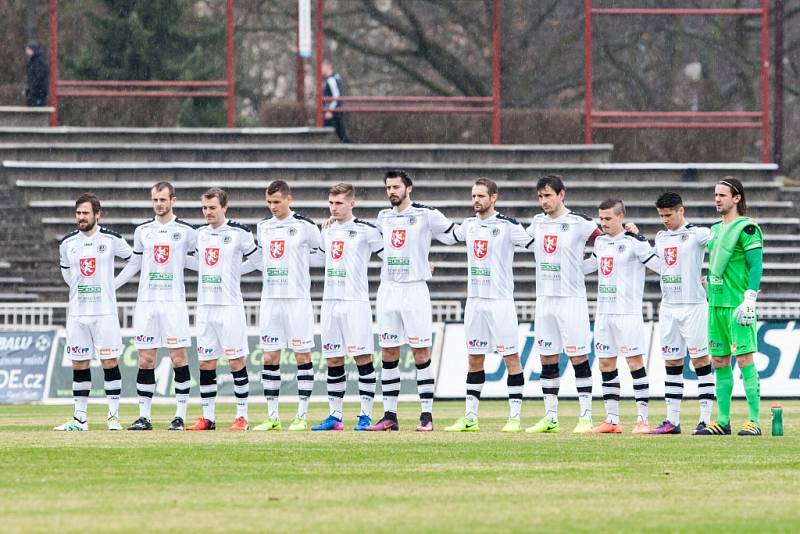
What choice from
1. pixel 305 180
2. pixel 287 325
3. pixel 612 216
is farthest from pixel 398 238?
pixel 305 180

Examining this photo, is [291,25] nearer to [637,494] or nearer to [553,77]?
[553,77]

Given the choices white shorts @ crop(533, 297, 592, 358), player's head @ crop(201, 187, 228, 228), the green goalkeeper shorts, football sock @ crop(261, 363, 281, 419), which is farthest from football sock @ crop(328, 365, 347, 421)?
the green goalkeeper shorts

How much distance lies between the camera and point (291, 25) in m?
→ 50.3

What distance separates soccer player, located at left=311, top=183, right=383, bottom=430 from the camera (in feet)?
59.8

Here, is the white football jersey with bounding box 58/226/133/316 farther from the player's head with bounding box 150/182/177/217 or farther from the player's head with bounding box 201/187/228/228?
the player's head with bounding box 201/187/228/228

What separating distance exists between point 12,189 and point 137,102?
7127 mm

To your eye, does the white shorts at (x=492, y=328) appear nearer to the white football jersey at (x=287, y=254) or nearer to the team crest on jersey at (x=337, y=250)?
the team crest on jersey at (x=337, y=250)

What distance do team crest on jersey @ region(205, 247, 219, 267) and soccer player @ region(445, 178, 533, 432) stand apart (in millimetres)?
2691

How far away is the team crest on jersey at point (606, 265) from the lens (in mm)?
18188

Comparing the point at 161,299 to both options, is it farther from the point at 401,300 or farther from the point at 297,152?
Answer: the point at 297,152

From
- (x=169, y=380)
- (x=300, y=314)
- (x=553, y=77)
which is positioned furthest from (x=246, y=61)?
(x=300, y=314)

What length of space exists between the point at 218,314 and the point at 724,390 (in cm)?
551

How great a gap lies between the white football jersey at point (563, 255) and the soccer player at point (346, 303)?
183 centimetres

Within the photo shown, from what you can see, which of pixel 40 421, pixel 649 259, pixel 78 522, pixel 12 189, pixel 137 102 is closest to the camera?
pixel 78 522
